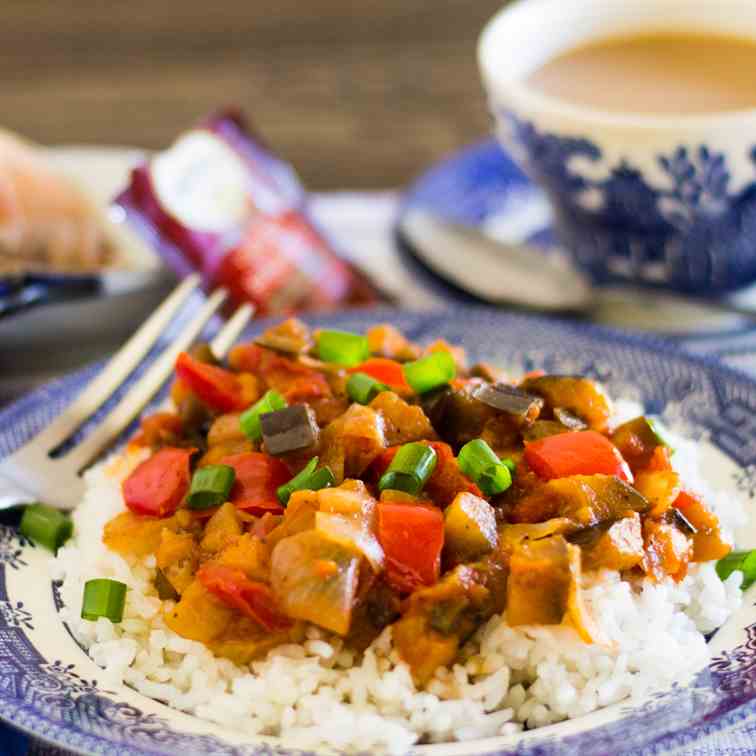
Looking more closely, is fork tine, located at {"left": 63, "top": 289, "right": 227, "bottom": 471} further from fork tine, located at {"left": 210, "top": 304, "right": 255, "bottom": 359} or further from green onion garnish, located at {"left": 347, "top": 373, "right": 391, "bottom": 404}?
green onion garnish, located at {"left": 347, "top": 373, "right": 391, "bottom": 404}

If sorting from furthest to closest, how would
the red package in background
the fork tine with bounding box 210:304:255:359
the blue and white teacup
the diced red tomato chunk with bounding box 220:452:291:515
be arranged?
the red package in background → the blue and white teacup → the fork tine with bounding box 210:304:255:359 → the diced red tomato chunk with bounding box 220:452:291:515

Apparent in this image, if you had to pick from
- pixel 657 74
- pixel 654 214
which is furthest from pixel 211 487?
pixel 657 74

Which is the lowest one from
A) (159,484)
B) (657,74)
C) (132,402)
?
(132,402)

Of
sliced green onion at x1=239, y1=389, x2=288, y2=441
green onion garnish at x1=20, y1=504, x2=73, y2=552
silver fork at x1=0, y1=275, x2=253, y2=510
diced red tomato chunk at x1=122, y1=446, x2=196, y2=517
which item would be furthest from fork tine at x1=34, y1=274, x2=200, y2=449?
sliced green onion at x1=239, y1=389, x2=288, y2=441

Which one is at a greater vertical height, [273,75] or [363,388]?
[363,388]

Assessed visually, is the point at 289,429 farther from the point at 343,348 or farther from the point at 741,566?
the point at 741,566

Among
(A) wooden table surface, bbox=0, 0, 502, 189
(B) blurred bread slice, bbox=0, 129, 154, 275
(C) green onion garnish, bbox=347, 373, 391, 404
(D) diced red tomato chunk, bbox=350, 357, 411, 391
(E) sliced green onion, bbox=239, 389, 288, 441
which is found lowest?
(A) wooden table surface, bbox=0, 0, 502, 189
